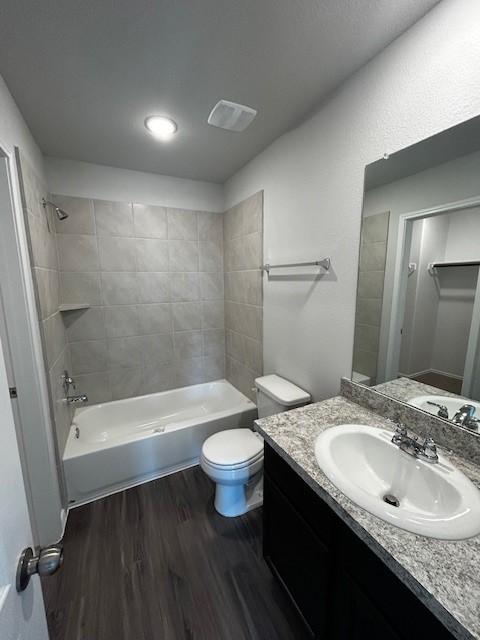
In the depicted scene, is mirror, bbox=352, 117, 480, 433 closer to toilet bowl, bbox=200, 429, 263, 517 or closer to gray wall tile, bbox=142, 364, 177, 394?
toilet bowl, bbox=200, 429, 263, 517

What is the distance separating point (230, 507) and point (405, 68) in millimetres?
2387

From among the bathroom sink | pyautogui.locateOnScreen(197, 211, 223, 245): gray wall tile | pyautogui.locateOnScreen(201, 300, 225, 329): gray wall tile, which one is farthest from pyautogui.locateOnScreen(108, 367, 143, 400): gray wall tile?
the bathroom sink

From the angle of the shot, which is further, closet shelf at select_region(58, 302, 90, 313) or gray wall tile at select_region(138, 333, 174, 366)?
gray wall tile at select_region(138, 333, 174, 366)

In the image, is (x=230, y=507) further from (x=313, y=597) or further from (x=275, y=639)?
(x=313, y=597)

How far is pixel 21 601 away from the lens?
1.60ft

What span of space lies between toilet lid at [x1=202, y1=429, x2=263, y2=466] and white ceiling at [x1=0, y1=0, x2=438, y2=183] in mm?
1991

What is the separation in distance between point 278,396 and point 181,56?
70.0 inches

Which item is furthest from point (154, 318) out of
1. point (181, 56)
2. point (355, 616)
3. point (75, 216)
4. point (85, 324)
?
point (355, 616)

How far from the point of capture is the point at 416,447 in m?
0.94

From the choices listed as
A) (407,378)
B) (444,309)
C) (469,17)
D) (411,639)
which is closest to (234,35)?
(469,17)

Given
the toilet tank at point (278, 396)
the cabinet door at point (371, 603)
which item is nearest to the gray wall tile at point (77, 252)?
the toilet tank at point (278, 396)

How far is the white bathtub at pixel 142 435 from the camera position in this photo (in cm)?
178

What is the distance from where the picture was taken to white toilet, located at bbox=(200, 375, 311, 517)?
5.12 feet

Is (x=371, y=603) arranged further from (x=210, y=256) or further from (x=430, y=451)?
(x=210, y=256)
